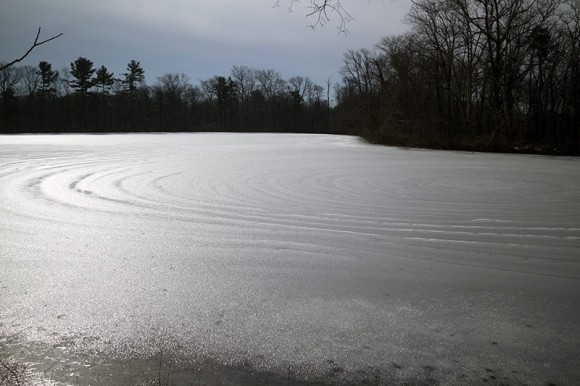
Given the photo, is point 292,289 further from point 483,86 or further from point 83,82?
point 83,82

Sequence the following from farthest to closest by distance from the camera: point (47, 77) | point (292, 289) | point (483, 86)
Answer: point (47, 77) → point (483, 86) → point (292, 289)

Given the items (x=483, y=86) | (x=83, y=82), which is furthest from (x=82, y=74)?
(x=483, y=86)

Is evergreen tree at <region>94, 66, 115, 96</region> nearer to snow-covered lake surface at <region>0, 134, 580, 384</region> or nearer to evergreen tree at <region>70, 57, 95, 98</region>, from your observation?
evergreen tree at <region>70, 57, 95, 98</region>

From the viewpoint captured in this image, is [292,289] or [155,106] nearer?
[292,289]

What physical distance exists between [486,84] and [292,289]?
24143 millimetres

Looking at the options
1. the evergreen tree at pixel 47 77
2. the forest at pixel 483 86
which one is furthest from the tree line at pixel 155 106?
the forest at pixel 483 86

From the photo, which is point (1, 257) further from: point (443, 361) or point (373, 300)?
point (443, 361)

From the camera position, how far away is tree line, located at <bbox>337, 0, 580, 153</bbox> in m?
20.5

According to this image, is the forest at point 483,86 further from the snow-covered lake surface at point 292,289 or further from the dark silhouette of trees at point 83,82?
the dark silhouette of trees at point 83,82

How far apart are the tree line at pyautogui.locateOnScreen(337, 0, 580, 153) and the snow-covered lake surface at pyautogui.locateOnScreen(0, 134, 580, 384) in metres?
16.3

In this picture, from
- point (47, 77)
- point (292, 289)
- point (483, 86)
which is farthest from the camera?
point (47, 77)

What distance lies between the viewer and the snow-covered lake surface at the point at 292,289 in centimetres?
207

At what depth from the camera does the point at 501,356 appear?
6.97 ft

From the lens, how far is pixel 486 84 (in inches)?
913
